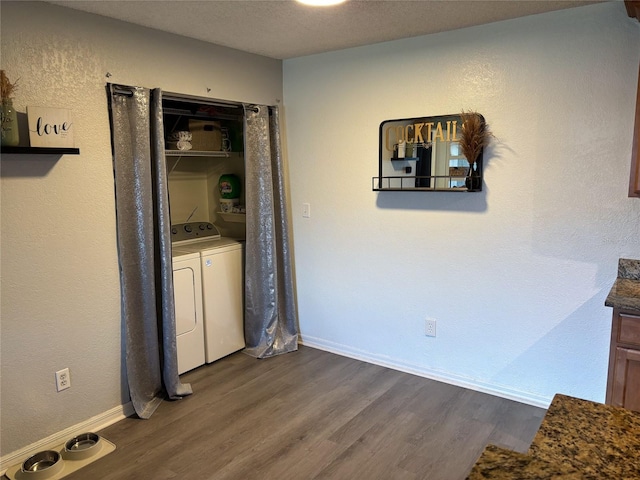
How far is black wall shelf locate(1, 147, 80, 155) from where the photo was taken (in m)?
2.21

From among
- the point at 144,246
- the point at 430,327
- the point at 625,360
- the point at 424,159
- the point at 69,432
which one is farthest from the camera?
the point at 430,327

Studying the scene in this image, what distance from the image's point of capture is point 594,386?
2.77 m

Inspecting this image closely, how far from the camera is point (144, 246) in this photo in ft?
9.38

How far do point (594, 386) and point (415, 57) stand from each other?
226 centimetres

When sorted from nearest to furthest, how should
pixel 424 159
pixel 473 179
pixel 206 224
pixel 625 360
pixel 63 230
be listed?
pixel 625 360 → pixel 63 230 → pixel 473 179 → pixel 424 159 → pixel 206 224

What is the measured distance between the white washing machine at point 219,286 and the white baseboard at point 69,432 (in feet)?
2.59

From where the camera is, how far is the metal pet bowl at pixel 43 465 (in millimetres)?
2295

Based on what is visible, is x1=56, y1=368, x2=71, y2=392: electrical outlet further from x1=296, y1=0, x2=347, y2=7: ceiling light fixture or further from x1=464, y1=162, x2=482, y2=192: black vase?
x1=464, y1=162, x2=482, y2=192: black vase

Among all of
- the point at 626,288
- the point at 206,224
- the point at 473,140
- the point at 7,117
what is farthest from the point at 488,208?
the point at 7,117

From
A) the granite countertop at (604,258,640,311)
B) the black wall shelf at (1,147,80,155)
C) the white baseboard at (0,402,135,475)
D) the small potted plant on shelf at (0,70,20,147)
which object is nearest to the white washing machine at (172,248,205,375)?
the white baseboard at (0,402,135,475)

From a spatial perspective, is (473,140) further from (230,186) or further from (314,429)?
(230,186)

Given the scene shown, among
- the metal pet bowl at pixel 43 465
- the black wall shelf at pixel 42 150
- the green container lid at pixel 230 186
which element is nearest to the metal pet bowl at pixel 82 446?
the metal pet bowl at pixel 43 465

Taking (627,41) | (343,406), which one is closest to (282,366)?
(343,406)

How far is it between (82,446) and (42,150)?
1.53 m
